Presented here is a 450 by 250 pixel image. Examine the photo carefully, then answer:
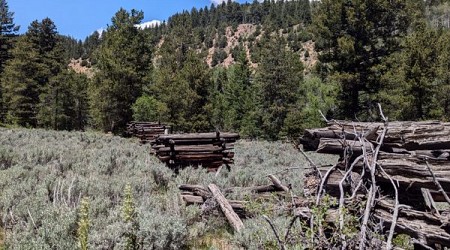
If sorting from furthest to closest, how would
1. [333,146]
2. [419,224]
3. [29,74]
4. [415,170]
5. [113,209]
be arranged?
[29,74] → [113,209] → [333,146] → [415,170] → [419,224]

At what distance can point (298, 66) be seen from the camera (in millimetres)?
41188

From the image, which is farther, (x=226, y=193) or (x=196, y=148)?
(x=196, y=148)

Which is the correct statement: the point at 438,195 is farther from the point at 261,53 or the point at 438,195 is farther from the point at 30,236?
the point at 261,53

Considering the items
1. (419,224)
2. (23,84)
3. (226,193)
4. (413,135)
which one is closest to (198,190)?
(226,193)

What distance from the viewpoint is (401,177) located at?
3.93 m

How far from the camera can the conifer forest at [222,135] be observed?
13.1ft

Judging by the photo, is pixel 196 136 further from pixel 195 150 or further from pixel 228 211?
pixel 228 211

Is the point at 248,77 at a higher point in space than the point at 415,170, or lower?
higher

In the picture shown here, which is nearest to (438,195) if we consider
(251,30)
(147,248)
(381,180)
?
(381,180)

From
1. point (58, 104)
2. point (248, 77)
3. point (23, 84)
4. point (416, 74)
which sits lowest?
point (58, 104)

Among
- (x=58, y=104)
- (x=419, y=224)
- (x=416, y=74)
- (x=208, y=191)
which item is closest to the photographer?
(x=419, y=224)

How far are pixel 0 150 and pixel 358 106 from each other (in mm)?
24518

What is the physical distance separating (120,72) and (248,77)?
26.4m

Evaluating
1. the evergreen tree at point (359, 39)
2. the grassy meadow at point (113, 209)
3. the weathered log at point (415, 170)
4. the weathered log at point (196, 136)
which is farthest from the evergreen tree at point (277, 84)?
the weathered log at point (415, 170)
